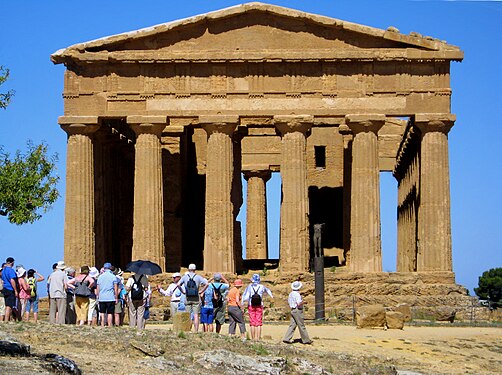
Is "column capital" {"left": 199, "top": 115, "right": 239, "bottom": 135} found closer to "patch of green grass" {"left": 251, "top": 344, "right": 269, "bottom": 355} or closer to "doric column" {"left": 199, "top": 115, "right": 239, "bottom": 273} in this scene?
"doric column" {"left": 199, "top": 115, "right": 239, "bottom": 273}

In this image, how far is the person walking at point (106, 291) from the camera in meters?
39.0

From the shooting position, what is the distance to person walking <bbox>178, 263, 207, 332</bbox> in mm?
39688

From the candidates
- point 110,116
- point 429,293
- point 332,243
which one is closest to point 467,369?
point 429,293

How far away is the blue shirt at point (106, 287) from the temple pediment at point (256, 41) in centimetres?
2026

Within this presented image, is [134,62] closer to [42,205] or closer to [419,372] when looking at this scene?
[42,205]

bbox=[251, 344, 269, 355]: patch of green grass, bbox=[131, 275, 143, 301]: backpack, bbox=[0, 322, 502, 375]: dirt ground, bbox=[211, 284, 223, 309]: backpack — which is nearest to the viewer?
bbox=[0, 322, 502, 375]: dirt ground

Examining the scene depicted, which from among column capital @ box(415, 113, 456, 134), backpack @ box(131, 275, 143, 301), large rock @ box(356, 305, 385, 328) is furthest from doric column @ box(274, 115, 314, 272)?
backpack @ box(131, 275, 143, 301)

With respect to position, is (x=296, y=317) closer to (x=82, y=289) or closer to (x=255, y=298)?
(x=255, y=298)

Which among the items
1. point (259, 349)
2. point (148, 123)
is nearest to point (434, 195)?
point (148, 123)

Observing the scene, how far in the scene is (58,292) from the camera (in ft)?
128

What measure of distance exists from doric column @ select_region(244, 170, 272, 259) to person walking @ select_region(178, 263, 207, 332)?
3079cm

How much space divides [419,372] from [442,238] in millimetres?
20727

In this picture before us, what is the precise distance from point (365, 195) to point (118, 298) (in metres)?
19.2

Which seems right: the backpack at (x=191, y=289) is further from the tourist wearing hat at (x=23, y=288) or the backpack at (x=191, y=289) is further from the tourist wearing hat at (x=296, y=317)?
the tourist wearing hat at (x=23, y=288)
